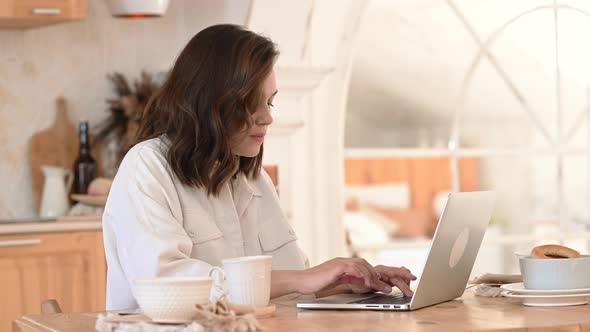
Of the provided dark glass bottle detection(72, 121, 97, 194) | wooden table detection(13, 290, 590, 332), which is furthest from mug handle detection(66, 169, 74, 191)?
wooden table detection(13, 290, 590, 332)

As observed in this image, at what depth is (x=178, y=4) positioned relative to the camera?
450 centimetres

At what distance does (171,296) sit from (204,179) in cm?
71

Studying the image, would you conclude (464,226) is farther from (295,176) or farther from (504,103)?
(504,103)

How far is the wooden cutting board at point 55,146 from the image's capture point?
423 centimetres

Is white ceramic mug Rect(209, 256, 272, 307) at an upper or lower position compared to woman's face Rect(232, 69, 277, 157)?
lower

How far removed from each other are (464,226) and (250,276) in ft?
1.61

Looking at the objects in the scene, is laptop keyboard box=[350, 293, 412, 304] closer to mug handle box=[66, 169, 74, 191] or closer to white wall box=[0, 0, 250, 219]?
white wall box=[0, 0, 250, 219]

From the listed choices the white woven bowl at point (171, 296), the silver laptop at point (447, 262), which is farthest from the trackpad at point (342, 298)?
the white woven bowl at point (171, 296)

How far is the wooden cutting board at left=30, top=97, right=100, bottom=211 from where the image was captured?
4.23 meters

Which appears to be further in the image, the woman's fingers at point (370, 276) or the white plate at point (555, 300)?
the woman's fingers at point (370, 276)

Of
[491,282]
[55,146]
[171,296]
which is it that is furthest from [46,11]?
[171,296]

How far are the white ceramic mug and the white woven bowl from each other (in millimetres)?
210

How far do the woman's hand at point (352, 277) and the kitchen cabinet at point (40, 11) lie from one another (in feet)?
6.67

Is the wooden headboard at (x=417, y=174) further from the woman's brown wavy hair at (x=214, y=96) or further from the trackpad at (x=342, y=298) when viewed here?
the trackpad at (x=342, y=298)
